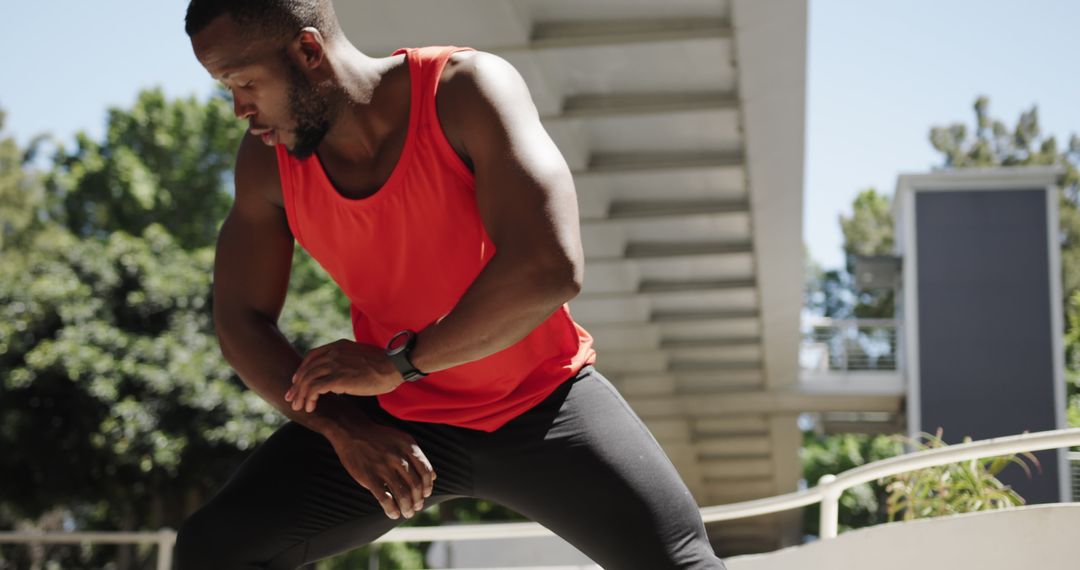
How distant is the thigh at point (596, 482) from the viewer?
1.82 metres

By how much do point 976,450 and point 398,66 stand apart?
9.81 ft

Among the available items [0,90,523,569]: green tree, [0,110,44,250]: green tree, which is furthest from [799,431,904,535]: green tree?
[0,110,44,250]: green tree

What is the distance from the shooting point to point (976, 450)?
412 centimetres

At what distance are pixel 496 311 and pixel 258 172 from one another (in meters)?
0.60

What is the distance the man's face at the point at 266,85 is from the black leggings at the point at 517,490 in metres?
0.49

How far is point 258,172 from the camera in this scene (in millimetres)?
2012

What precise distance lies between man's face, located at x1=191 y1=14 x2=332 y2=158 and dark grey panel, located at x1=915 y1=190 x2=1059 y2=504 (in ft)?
55.1

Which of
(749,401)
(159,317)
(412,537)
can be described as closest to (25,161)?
(159,317)

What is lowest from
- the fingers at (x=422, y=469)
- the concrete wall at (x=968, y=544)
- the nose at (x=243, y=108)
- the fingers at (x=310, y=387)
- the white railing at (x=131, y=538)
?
the white railing at (x=131, y=538)

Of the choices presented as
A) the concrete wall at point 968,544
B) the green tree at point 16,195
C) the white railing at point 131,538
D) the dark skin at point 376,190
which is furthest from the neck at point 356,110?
the green tree at point 16,195

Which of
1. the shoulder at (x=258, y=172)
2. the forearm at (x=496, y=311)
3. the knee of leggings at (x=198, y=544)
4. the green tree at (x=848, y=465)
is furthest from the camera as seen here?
the green tree at (x=848, y=465)

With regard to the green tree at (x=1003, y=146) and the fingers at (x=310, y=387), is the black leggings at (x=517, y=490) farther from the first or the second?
the green tree at (x=1003, y=146)

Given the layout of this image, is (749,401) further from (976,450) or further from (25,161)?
(25,161)

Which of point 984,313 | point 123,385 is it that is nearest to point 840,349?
point 984,313
